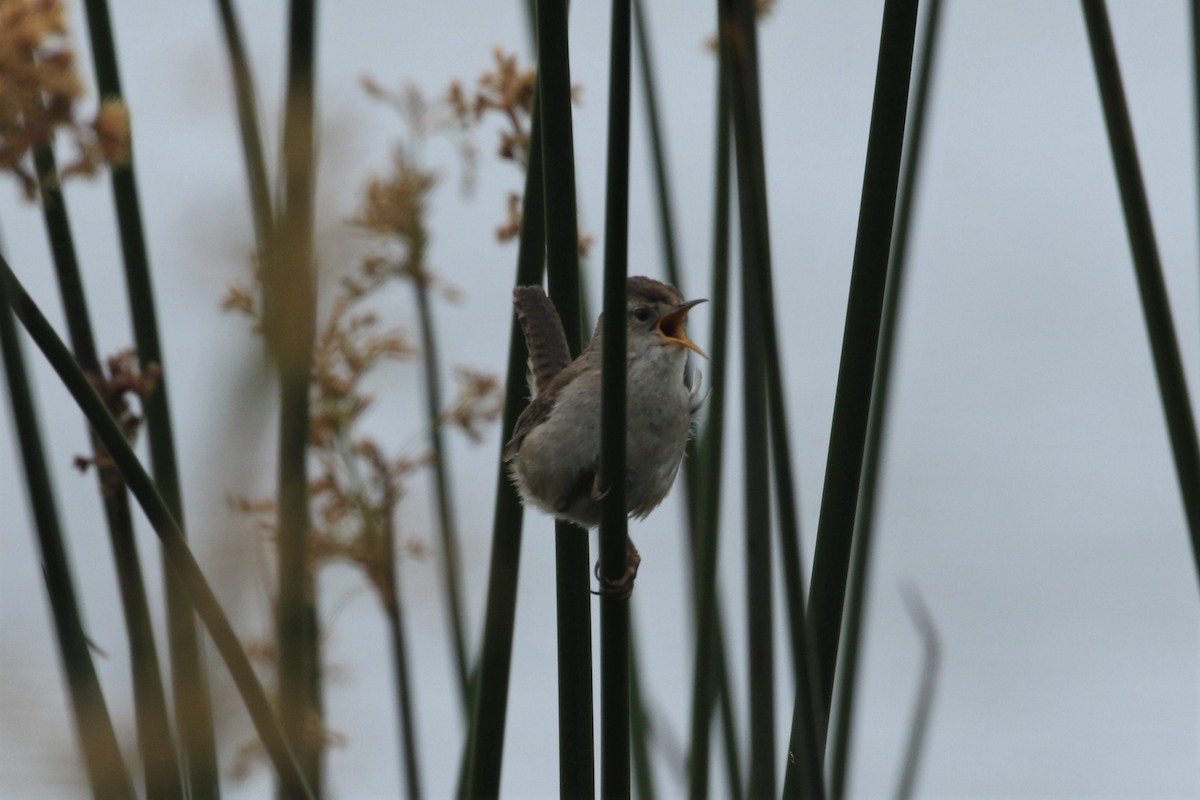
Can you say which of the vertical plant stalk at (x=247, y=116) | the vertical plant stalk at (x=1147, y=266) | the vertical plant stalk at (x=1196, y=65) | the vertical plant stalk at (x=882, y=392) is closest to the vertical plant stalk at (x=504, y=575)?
the vertical plant stalk at (x=247, y=116)

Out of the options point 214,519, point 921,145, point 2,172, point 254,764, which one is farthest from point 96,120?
point 921,145

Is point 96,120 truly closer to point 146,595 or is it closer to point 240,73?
point 146,595

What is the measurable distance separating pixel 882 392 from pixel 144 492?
1.32m

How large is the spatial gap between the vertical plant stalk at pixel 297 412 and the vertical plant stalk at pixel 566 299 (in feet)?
1.02

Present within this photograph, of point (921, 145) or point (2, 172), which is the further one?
point (921, 145)

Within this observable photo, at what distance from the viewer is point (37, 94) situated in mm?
1132

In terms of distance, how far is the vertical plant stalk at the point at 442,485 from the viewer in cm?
251

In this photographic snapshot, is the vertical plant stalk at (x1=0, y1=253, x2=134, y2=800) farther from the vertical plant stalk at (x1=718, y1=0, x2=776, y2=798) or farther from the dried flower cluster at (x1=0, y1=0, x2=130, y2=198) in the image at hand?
the vertical plant stalk at (x1=718, y1=0, x2=776, y2=798)

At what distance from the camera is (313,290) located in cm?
113

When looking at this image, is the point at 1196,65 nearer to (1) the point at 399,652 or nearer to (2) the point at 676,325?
(2) the point at 676,325

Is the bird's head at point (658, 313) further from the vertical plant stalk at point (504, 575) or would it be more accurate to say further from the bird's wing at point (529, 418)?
the vertical plant stalk at point (504, 575)

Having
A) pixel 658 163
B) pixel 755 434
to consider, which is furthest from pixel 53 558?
pixel 658 163

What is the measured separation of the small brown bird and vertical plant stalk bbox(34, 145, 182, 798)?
2.47ft

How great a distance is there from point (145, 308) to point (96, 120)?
90 centimetres
